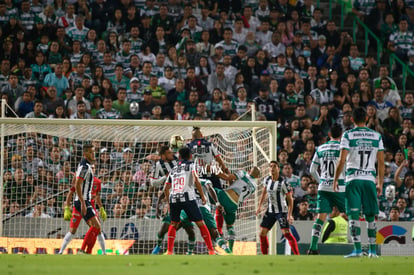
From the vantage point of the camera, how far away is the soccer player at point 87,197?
13.6 meters

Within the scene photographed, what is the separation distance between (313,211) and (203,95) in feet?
14.0

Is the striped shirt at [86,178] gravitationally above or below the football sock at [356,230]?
above

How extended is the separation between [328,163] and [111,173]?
5026 millimetres

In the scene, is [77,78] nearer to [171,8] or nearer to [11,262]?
[171,8]

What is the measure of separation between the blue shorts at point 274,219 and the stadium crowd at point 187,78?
9.11 ft

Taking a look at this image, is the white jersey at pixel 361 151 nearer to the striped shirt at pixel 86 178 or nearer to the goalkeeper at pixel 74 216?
the striped shirt at pixel 86 178

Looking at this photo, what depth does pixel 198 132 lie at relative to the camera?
1475 cm

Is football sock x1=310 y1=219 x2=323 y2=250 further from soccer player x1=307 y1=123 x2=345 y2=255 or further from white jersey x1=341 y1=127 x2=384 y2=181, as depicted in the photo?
white jersey x1=341 y1=127 x2=384 y2=181

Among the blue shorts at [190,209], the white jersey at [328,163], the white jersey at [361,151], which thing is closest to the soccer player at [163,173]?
the blue shorts at [190,209]

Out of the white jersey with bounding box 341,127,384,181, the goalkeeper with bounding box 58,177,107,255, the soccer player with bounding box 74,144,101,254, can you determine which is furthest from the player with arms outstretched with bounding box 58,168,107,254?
the white jersey with bounding box 341,127,384,181

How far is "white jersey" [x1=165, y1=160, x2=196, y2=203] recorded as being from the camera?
1292 centimetres

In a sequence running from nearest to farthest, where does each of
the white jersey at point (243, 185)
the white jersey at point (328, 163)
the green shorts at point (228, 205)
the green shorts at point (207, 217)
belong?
the white jersey at point (328, 163) < the green shorts at point (207, 217) < the green shorts at point (228, 205) < the white jersey at point (243, 185)

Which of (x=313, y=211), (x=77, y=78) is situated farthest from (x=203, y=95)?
(x=313, y=211)

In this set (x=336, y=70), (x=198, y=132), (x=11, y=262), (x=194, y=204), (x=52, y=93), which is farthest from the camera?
(x=336, y=70)
